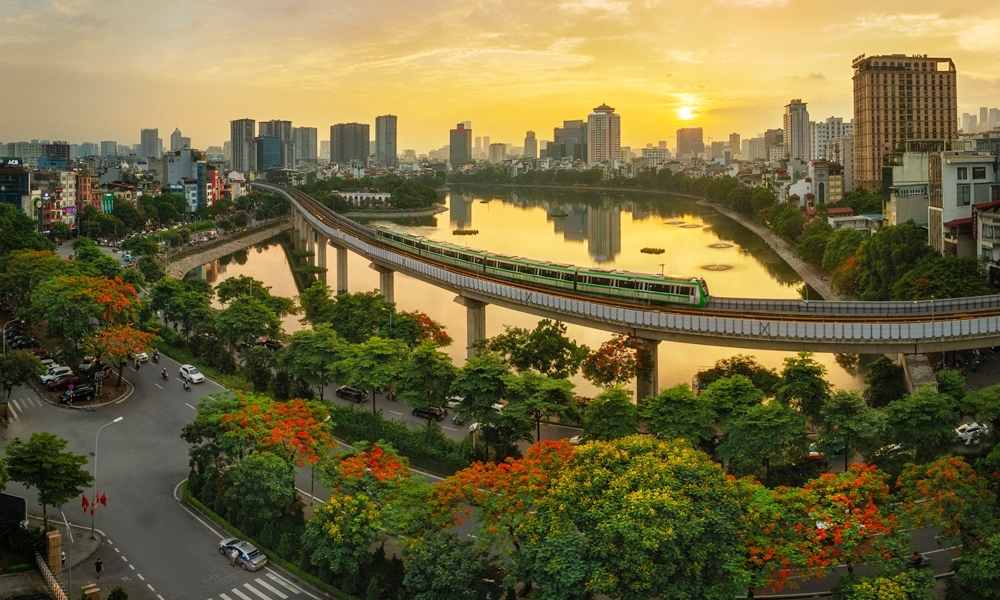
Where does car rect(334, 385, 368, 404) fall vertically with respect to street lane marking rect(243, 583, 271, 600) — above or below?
above

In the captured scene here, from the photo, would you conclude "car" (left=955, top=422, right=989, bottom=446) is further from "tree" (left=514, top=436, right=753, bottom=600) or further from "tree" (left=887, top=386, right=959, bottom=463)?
"tree" (left=514, top=436, right=753, bottom=600)

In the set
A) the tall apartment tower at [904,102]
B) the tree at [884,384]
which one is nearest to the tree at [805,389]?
the tree at [884,384]

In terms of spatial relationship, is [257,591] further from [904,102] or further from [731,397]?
[904,102]

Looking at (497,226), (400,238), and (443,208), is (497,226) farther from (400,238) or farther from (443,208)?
(400,238)

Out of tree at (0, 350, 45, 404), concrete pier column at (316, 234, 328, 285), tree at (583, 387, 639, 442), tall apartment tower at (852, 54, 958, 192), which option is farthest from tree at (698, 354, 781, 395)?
tall apartment tower at (852, 54, 958, 192)

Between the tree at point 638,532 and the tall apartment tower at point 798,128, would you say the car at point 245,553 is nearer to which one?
the tree at point 638,532

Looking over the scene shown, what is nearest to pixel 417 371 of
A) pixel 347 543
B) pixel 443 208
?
pixel 347 543

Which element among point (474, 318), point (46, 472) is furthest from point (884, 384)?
point (46, 472)
